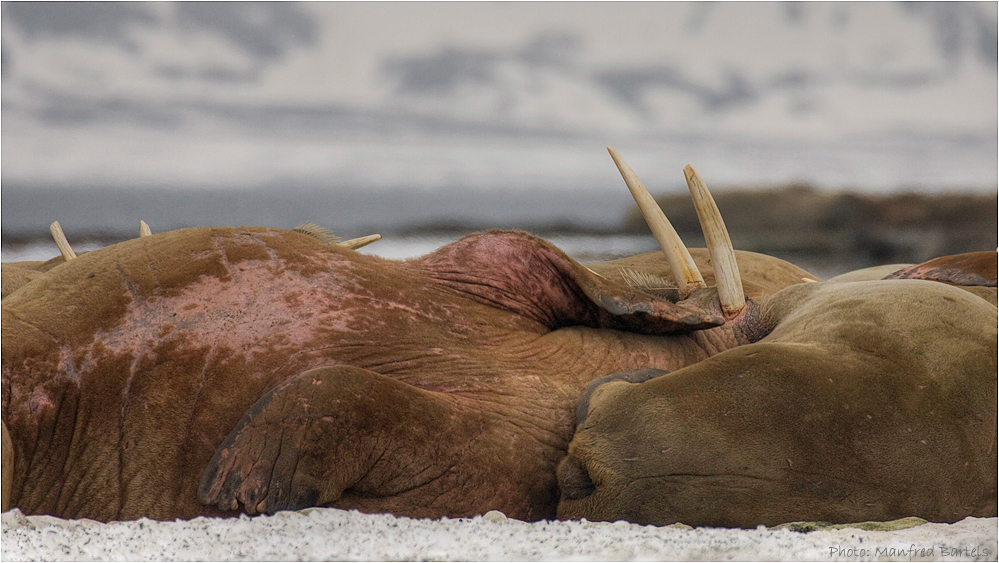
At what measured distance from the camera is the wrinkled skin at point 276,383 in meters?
1.96

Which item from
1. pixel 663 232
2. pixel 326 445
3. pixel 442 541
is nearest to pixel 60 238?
pixel 326 445

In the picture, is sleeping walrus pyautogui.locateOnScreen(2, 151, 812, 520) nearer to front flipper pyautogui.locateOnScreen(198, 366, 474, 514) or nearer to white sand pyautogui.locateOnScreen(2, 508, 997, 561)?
front flipper pyautogui.locateOnScreen(198, 366, 474, 514)

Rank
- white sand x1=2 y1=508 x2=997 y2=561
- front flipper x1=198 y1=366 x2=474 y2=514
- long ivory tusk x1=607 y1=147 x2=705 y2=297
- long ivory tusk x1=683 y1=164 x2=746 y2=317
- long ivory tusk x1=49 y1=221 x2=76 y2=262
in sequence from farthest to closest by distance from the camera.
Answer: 1. long ivory tusk x1=49 y1=221 x2=76 y2=262
2. long ivory tusk x1=607 y1=147 x2=705 y2=297
3. long ivory tusk x1=683 y1=164 x2=746 y2=317
4. front flipper x1=198 y1=366 x2=474 y2=514
5. white sand x1=2 y1=508 x2=997 y2=561

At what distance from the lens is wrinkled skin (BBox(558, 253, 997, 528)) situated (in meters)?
1.89

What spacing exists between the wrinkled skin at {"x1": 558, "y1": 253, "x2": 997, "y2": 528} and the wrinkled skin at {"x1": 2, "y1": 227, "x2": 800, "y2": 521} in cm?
28

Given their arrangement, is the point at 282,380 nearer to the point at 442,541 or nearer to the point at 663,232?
the point at 442,541

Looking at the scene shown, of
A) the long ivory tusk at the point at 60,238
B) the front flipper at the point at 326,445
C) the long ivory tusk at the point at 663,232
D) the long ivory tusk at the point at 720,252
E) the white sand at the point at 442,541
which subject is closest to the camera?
Answer: the white sand at the point at 442,541

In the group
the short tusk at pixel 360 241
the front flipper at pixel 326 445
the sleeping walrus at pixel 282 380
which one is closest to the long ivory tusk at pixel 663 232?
the sleeping walrus at pixel 282 380

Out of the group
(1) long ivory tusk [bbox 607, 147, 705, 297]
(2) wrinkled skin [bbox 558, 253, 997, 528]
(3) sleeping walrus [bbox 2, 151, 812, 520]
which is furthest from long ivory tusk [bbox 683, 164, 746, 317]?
(2) wrinkled skin [bbox 558, 253, 997, 528]

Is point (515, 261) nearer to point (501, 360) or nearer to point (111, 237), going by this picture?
point (501, 360)

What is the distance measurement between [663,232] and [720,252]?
250 millimetres

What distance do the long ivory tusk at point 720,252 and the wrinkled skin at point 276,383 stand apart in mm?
344

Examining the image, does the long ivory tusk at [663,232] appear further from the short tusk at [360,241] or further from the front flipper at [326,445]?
the front flipper at [326,445]

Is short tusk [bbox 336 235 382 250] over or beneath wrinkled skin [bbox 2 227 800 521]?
over
